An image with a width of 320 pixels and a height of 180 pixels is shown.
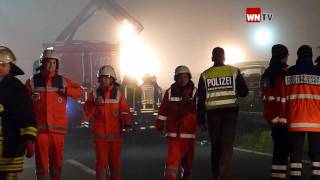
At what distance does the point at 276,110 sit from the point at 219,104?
823 millimetres

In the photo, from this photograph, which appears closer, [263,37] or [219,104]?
[219,104]

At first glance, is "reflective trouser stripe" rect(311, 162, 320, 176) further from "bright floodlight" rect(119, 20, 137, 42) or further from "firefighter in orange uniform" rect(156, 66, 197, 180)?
"bright floodlight" rect(119, 20, 137, 42)

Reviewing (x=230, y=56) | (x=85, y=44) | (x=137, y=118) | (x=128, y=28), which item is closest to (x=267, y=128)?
(x=137, y=118)

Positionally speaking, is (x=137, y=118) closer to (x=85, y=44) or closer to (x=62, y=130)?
(x=85, y=44)

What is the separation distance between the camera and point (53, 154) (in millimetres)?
7367

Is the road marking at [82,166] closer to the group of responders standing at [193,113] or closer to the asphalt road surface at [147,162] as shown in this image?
the asphalt road surface at [147,162]

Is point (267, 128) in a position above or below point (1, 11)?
below

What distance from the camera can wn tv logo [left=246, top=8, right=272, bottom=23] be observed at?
1394 inches

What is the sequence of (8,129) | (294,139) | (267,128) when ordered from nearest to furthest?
(8,129) < (294,139) < (267,128)

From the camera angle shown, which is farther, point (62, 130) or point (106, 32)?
point (106, 32)

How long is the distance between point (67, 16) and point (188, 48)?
9574 mm

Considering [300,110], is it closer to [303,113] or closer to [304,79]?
[303,113]

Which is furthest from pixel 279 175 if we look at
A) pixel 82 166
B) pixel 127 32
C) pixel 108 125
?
pixel 127 32

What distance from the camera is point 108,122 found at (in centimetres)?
787
